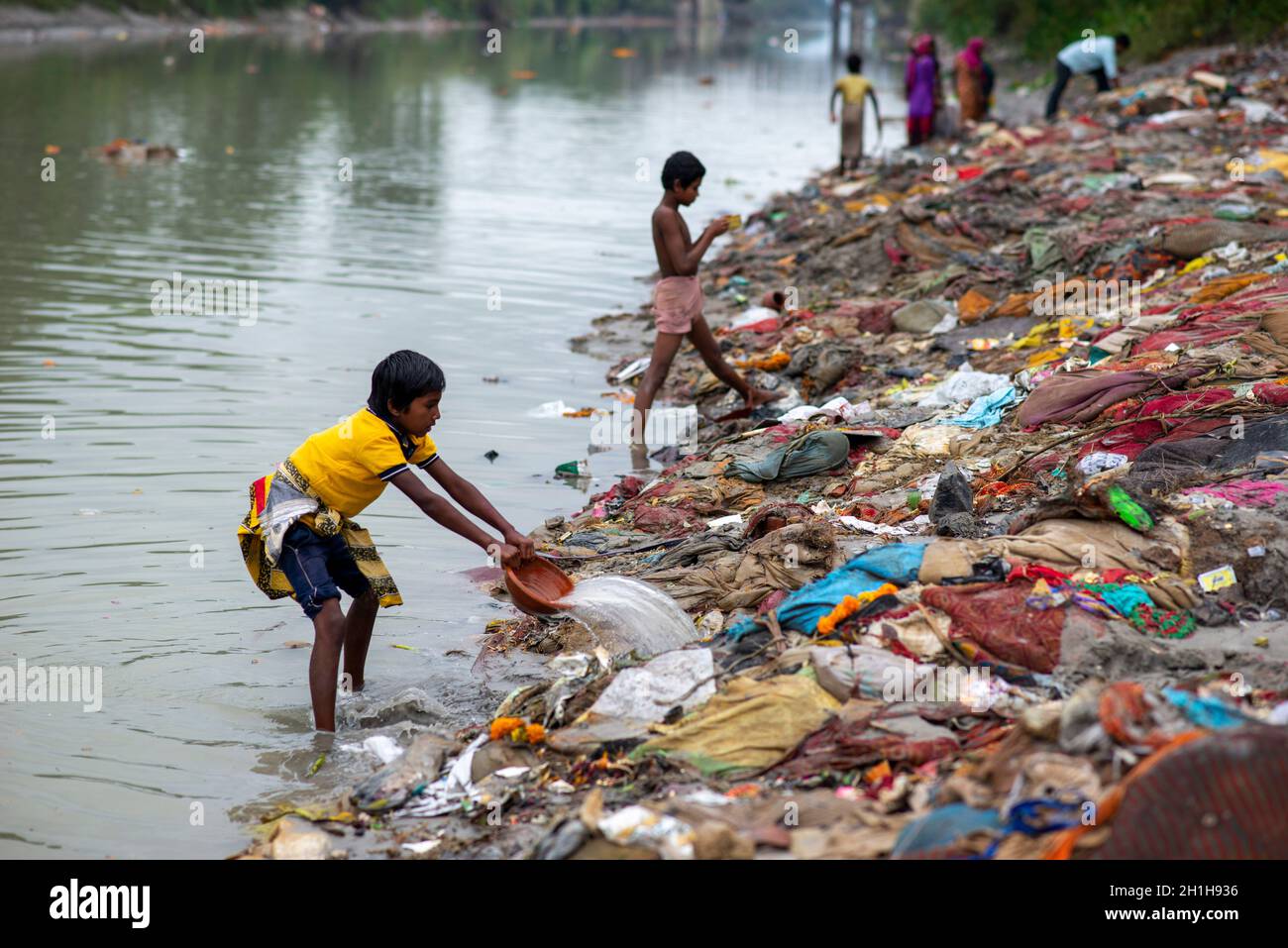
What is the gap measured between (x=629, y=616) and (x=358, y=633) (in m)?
1.02

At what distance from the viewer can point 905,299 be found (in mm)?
10797

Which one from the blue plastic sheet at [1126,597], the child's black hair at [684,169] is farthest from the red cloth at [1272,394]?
the child's black hair at [684,169]

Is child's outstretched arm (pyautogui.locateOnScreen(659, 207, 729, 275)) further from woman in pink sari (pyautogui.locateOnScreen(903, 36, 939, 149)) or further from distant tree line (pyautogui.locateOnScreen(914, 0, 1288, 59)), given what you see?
distant tree line (pyautogui.locateOnScreen(914, 0, 1288, 59))

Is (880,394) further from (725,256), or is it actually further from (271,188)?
(271,188)

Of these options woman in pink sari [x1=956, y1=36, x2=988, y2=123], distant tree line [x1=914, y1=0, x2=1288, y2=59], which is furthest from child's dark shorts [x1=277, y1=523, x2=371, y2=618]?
distant tree line [x1=914, y1=0, x2=1288, y2=59]

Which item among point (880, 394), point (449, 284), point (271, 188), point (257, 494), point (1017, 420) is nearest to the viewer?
point (257, 494)

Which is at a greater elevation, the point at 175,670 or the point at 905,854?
the point at 905,854

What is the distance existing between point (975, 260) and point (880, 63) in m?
50.1

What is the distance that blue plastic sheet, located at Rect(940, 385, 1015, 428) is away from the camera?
7.29 meters

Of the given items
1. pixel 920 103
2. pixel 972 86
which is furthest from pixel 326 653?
pixel 972 86

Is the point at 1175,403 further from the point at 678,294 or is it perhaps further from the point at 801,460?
the point at 678,294

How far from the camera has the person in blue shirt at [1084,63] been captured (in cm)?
1897

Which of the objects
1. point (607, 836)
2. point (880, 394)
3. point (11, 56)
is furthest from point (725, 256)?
point (11, 56)

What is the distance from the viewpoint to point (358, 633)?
5.04m
